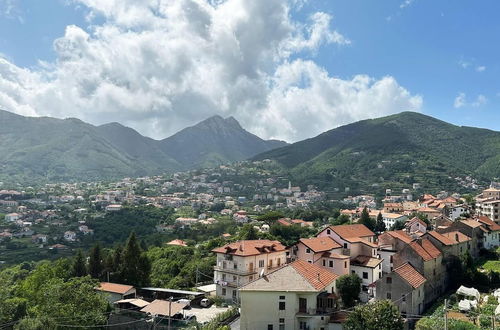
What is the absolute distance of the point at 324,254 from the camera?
48.0 metres

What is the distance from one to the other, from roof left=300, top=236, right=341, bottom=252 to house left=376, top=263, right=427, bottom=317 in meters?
9.81

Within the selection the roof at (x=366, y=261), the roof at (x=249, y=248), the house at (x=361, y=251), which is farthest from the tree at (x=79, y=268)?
the roof at (x=366, y=261)

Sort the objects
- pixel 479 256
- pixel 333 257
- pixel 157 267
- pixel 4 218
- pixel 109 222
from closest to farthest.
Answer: pixel 333 257 → pixel 479 256 → pixel 157 267 → pixel 109 222 → pixel 4 218

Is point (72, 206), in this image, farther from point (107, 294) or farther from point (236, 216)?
point (107, 294)

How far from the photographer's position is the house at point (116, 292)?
44875 mm

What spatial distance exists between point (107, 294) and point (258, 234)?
33.4 m

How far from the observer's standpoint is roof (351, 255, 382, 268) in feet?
154

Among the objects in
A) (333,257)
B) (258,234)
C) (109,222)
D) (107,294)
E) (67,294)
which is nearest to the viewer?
(67,294)

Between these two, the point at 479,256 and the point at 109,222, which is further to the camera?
the point at 109,222


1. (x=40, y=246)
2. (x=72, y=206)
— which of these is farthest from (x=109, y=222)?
(x=72, y=206)

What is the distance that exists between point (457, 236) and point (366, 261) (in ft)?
50.8

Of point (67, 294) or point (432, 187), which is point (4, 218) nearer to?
point (67, 294)

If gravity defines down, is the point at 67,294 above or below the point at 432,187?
below

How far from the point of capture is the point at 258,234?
2867 inches
